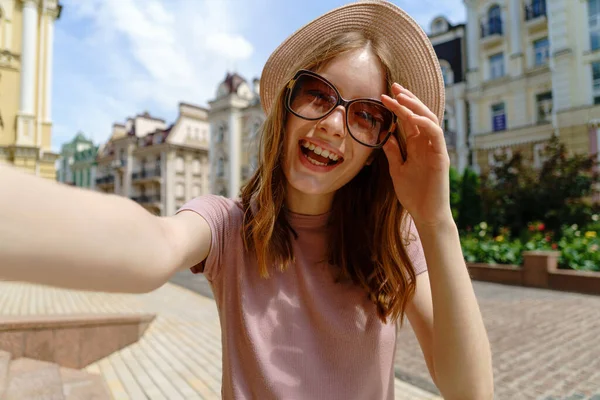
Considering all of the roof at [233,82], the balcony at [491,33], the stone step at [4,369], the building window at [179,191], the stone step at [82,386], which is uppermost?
the roof at [233,82]

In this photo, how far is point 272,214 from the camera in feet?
3.79

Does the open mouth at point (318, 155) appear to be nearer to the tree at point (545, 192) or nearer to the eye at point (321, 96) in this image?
the eye at point (321, 96)

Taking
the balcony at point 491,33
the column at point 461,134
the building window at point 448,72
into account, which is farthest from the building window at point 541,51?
the building window at point 448,72

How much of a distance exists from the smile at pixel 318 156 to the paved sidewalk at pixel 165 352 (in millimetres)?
3176

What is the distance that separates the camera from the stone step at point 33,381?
3.21m

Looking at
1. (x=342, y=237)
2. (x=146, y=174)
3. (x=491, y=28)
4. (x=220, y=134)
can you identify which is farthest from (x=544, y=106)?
(x=146, y=174)

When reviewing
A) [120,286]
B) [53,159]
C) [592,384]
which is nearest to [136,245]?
[120,286]

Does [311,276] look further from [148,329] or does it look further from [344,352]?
[148,329]

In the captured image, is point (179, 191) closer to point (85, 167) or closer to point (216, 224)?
point (85, 167)

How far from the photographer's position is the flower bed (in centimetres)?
934

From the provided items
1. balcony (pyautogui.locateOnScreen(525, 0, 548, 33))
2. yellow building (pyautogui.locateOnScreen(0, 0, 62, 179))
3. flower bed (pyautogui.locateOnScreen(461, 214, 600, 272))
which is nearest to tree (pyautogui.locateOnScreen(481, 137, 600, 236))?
flower bed (pyautogui.locateOnScreen(461, 214, 600, 272))

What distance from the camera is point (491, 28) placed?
70.7 feet

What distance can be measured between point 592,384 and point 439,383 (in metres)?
3.72

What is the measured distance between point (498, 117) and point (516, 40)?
3822 mm
